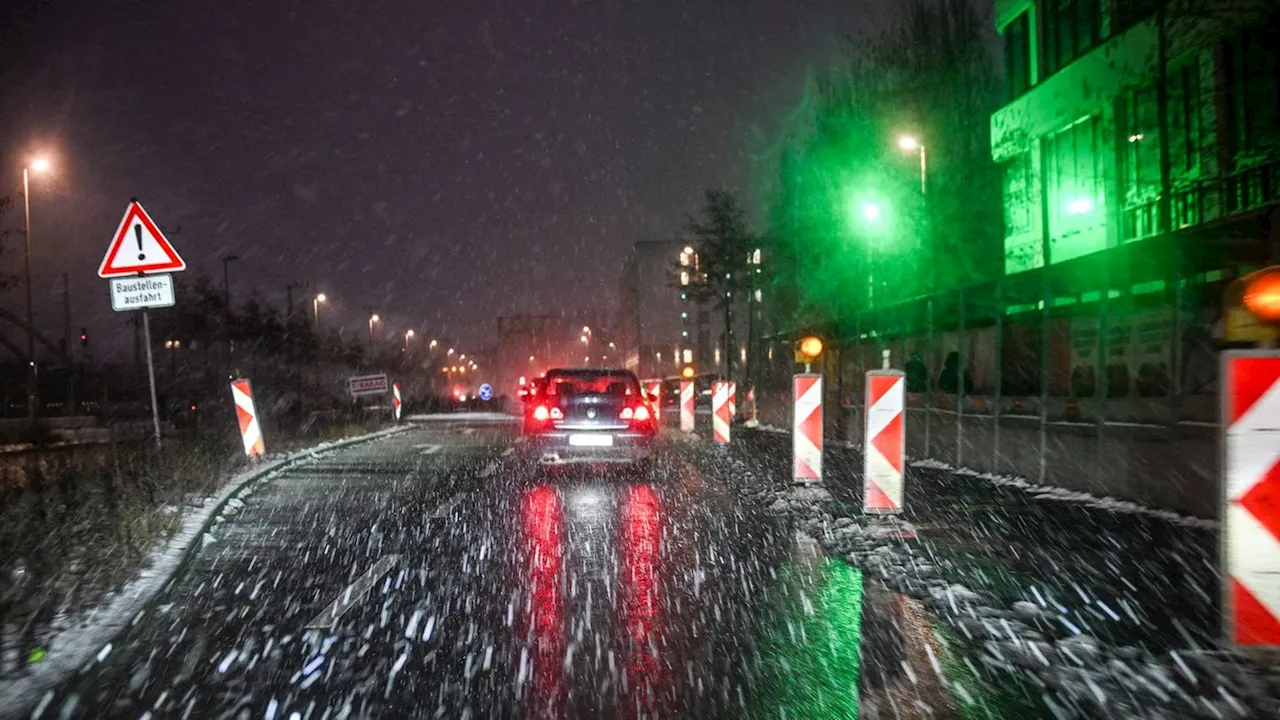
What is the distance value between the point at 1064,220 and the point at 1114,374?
49.4ft

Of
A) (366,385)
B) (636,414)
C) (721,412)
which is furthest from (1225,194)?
(366,385)

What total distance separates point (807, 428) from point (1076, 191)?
1822 cm

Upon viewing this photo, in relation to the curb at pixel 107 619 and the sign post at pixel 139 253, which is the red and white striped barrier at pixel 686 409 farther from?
the curb at pixel 107 619

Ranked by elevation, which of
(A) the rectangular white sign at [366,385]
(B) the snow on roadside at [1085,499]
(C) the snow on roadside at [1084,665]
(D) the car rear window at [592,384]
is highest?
(D) the car rear window at [592,384]

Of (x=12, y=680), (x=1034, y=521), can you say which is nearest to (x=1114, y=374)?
(x=1034, y=521)

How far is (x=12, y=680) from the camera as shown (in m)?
5.21

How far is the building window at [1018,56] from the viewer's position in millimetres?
31766

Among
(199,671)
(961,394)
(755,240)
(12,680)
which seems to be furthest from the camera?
(755,240)

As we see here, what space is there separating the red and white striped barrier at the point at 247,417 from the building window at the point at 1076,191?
62.3 feet

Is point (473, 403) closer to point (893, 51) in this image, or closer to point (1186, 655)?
point (893, 51)

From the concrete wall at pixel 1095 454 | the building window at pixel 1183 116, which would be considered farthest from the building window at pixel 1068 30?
the concrete wall at pixel 1095 454

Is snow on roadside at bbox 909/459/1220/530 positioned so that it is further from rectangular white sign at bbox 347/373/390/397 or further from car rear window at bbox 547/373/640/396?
rectangular white sign at bbox 347/373/390/397

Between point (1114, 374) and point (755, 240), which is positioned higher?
point (755, 240)

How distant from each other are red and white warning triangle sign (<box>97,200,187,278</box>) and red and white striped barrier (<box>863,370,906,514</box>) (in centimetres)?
775
